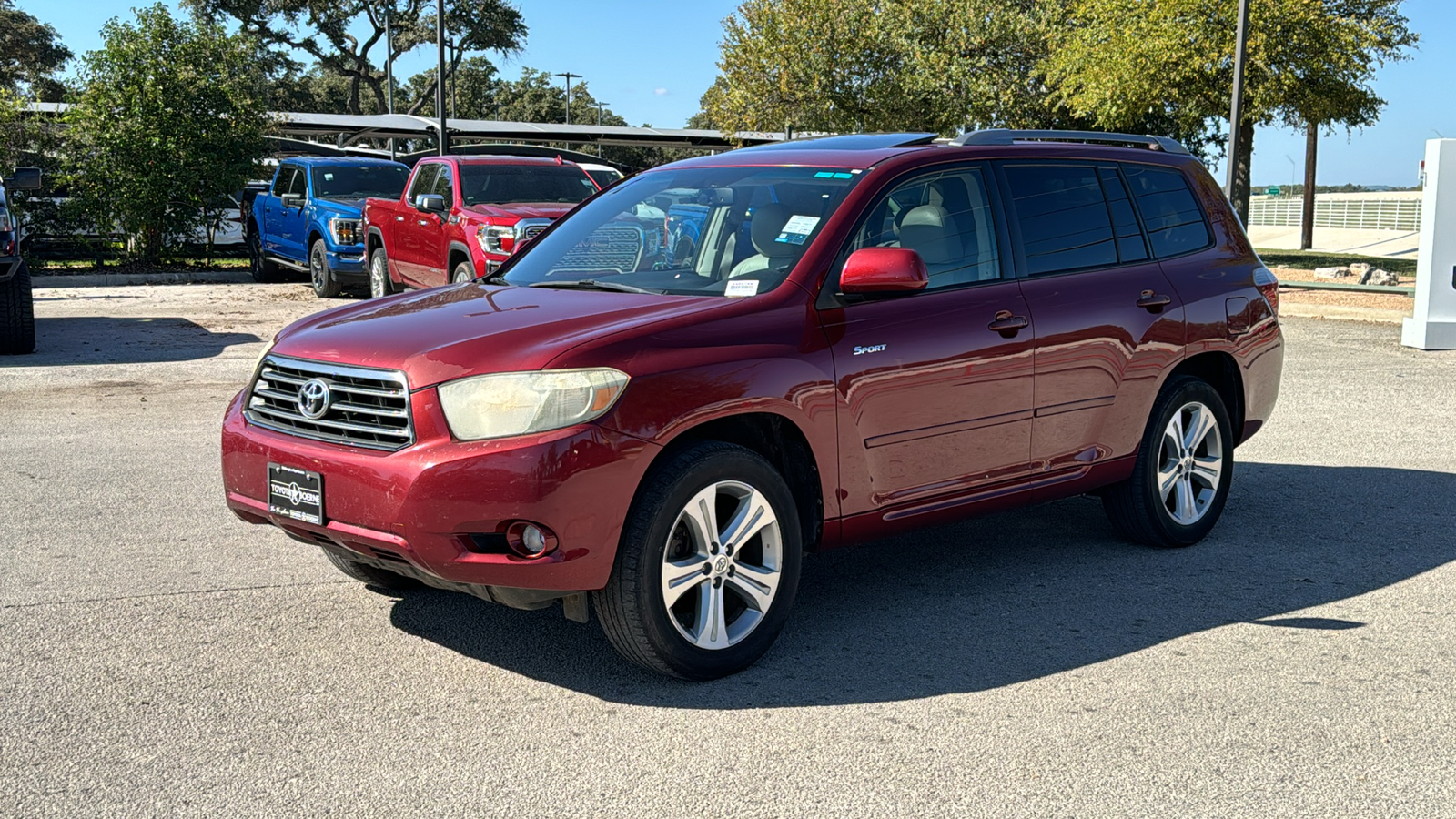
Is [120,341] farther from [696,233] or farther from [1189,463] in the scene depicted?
[1189,463]

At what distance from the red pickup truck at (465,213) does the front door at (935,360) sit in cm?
806

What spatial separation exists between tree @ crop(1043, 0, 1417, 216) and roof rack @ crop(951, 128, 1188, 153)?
57.2 ft

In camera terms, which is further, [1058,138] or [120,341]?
[120,341]

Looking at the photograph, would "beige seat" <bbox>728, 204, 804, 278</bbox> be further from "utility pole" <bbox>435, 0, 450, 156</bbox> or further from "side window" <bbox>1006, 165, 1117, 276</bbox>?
"utility pole" <bbox>435, 0, 450, 156</bbox>

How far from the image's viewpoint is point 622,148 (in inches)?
3007

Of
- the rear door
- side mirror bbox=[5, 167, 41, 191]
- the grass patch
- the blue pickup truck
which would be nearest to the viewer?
the rear door

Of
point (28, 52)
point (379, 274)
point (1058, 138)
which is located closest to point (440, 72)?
point (379, 274)

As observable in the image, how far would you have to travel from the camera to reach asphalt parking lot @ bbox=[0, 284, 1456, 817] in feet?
12.2

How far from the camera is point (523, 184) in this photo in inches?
588

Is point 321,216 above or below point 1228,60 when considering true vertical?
below

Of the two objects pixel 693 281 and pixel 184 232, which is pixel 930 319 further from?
pixel 184 232

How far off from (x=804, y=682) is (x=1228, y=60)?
76.4 ft

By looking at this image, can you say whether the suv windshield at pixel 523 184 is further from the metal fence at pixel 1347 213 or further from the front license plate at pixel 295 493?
the metal fence at pixel 1347 213

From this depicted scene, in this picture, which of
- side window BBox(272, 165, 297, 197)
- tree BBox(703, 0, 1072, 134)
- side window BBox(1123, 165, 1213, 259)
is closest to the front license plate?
side window BBox(1123, 165, 1213, 259)
